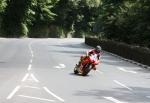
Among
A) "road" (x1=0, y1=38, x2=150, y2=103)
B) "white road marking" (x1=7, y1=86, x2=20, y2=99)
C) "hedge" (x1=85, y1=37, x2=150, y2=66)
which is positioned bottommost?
"hedge" (x1=85, y1=37, x2=150, y2=66)

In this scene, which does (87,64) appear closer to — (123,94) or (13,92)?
(123,94)

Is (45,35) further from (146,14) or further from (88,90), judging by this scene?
(88,90)

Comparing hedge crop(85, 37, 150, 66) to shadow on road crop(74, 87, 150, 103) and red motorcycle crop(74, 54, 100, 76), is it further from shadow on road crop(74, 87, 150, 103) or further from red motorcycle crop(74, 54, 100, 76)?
shadow on road crop(74, 87, 150, 103)

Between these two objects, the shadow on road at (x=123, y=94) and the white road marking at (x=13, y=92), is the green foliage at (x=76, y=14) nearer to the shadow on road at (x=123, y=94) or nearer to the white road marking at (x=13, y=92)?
the shadow on road at (x=123, y=94)

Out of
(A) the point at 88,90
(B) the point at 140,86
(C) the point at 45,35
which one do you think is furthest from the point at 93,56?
(C) the point at 45,35

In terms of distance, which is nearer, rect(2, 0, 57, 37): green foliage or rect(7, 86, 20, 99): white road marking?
rect(7, 86, 20, 99): white road marking

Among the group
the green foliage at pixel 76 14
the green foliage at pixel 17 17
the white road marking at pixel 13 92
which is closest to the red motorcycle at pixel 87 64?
the white road marking at pixel 13 92

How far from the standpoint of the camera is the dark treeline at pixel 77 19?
53.8 meters

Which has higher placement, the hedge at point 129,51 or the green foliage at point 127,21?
the green foliage at point 127,21

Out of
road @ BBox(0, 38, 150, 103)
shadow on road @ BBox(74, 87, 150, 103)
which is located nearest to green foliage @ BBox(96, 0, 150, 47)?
road @ BBox(0, 38, 150, 103)

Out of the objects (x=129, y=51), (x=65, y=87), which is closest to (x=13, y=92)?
(x=65, y=87)

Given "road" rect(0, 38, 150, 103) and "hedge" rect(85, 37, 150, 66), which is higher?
"road" rect(0, 38, 150, 103)

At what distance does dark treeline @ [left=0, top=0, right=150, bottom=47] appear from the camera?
176 feet

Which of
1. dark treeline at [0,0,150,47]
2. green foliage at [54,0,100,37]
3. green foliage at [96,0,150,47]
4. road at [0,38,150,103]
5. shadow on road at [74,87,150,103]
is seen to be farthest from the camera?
green foliage at [54,0,100,37]
